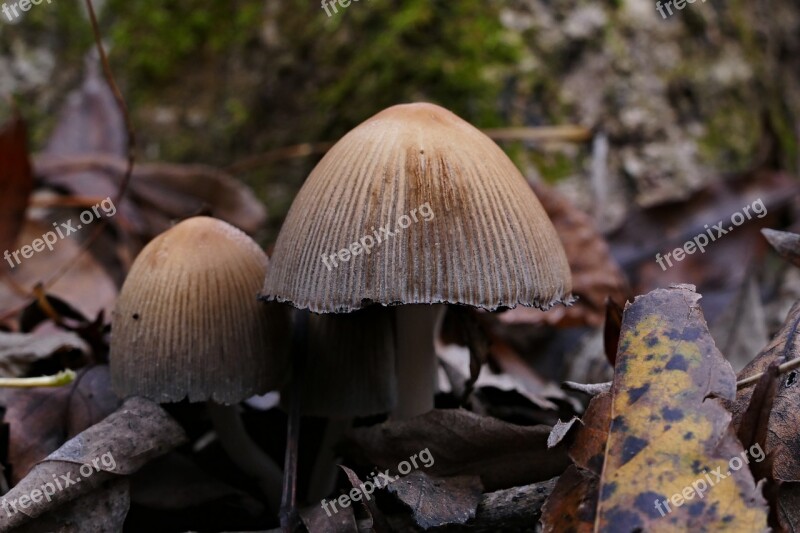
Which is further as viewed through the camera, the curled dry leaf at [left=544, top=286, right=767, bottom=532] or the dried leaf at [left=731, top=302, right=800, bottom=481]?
the dried leaf at [left=731, top=302, right=800, bottom=481]

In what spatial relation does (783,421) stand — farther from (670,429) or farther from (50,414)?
(50,414)

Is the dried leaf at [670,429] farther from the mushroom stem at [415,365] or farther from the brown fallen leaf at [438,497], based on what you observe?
the mushroom stem at [415,365]

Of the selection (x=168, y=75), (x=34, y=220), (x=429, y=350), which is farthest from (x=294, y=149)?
(x=429, y=350)

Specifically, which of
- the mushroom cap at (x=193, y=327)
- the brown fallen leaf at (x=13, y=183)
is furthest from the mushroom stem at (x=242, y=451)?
the brown fallen leaf at (x=13, y=183)

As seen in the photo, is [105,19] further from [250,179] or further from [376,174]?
[376,174]

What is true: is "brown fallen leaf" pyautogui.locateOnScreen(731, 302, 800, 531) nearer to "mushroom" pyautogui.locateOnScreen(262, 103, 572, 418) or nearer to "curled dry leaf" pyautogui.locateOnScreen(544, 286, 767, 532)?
"curled dry leaf" pyautogui.locateOnScreen(544, 286, 767, 532)

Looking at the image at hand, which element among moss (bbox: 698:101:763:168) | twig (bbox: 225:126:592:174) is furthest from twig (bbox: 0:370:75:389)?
moss (bbox: 698:101:763:168)

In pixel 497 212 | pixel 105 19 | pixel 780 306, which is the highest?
pixel 105 19
